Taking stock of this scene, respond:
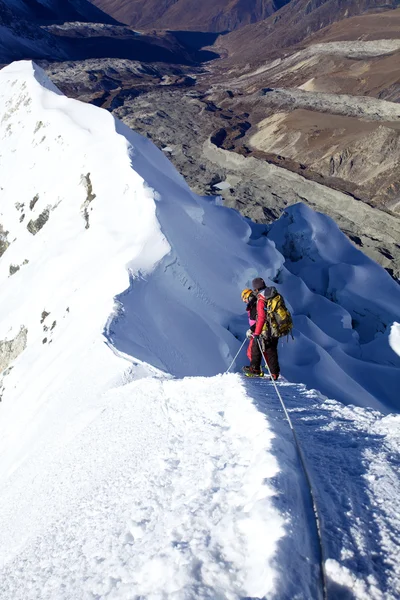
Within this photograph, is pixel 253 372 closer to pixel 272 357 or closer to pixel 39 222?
pixel 272 357

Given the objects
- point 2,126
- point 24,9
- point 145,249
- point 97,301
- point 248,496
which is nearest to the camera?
point 248,496

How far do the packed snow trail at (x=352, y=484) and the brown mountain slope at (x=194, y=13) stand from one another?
Answer: 507 ft

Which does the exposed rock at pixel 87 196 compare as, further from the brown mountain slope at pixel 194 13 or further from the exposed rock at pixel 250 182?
the brown mountain slope at pixel 194 13

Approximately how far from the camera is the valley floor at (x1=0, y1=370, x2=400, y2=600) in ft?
9.73

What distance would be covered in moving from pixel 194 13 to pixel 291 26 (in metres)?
51.7

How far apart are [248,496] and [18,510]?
8.81 ft

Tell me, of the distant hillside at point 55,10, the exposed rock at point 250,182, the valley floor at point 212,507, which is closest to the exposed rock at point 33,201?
the valley floor at point 212,507

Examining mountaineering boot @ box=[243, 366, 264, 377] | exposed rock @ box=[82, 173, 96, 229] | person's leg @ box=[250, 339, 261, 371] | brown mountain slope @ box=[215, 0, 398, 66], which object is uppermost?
exposed rock @ box=[82, 173, 96, 229]

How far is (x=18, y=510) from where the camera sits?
5094 mm

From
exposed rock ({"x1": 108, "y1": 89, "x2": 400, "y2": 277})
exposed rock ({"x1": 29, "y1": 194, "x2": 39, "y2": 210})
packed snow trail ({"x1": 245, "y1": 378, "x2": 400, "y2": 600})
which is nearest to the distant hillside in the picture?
exposed rock ({"x1": 108, "y1": 89, "x2": 400, "y2": 277})

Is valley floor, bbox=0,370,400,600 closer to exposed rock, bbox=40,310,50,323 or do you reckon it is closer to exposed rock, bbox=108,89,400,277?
exposed rock, bbox=40,310,50,323

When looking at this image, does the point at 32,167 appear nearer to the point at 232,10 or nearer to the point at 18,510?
the point at 18,510

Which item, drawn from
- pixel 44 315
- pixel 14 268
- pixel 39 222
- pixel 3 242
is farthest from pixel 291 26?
pixel 44 315

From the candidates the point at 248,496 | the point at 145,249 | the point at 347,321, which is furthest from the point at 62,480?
the point at 347,321
